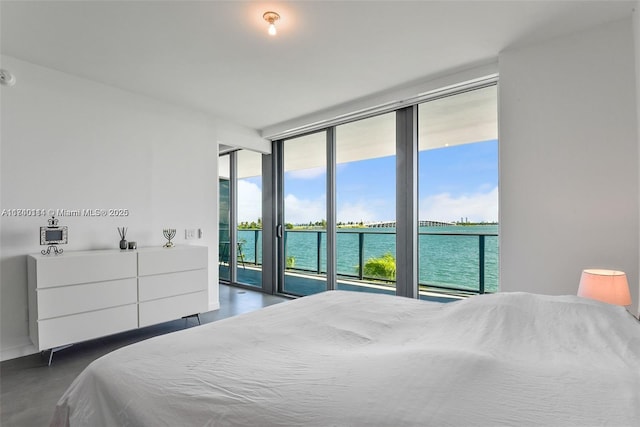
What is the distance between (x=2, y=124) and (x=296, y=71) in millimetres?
2513

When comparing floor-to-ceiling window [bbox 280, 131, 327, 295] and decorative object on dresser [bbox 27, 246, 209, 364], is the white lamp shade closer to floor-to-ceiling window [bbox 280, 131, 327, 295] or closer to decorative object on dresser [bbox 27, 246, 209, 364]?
floor-to-ceiling window [bbox 280, 131, 327, 295]

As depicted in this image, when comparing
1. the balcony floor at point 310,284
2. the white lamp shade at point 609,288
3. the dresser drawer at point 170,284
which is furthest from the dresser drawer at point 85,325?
the white lamp shade at point 609,288

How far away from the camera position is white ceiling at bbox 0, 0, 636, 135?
2148 millimetres

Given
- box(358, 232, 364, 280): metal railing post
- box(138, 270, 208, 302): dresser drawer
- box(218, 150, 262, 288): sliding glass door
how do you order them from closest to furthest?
box(138, 270, 208, 302): dresser drawer → box(358, 232, 364, 280): metal railing post → box(218, 150, 262, 288): sliding glass door

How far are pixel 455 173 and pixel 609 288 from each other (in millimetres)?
1835

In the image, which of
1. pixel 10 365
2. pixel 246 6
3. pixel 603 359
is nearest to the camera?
pixel 603 359

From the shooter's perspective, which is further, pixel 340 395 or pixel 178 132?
pixel 178 132

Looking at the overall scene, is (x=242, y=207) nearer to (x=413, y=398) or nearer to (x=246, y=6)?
(x=246, y=6)

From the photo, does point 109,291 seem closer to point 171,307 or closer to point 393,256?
point 171,307

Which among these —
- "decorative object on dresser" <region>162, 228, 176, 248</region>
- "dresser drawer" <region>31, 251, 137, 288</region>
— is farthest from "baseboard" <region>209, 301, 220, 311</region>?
"dresser drawer" <region>31, 251, 137, 288</region>

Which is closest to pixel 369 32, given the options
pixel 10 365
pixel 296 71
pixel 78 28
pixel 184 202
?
pixel 296 71

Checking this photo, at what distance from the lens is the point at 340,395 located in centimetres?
81

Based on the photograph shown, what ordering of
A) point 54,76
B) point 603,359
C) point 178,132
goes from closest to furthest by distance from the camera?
1. point 603,359
2. point 54,76
3. point 178,132

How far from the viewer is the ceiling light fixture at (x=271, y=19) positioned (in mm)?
2181
